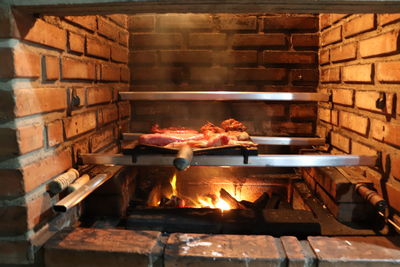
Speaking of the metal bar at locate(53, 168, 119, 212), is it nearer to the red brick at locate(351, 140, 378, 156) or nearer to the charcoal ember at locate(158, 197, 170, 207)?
the charcoal ember at locate(158, 197, 170, 207)

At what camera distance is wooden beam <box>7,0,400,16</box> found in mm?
1195

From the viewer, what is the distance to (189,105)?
2.70 metres

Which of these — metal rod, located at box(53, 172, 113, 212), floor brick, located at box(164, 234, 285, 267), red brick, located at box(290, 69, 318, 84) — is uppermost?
red brick, located at box(290, 69, 318, 84)

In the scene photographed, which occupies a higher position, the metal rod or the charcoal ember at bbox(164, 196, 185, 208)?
the metal rod

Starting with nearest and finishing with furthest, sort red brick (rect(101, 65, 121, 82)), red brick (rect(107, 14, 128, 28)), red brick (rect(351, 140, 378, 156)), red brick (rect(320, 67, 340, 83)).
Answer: red brick (rect(351, 140, 378, 156))
red brick (rect(101, 65, 121, 82))
red brick (rect(320, 67, 340, 83))
red brick (rect(107, 14, 128, 28))

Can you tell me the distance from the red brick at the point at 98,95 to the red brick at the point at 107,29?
1.20ft

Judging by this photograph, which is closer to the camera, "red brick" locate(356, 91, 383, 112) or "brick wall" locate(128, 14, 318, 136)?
"red brick" locate(356, 91, 383, 112)

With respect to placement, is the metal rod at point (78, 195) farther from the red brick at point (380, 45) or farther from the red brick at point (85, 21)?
the red brick at point (380, 45)

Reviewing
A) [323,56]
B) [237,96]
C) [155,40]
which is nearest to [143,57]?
[155,40]

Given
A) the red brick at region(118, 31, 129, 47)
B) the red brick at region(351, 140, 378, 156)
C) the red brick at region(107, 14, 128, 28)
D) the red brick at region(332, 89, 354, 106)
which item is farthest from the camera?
the red brick at region(118, 31, 129, 47)

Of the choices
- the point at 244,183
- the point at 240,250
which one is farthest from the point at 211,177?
the point at 240,250

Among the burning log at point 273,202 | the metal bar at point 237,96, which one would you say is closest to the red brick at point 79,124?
the metal bar at point 237,96

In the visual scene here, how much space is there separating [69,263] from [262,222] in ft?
3.05

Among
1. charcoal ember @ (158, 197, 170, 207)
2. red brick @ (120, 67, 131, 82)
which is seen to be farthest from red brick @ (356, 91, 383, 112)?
red brick @ (120, 67, 131, 82)
